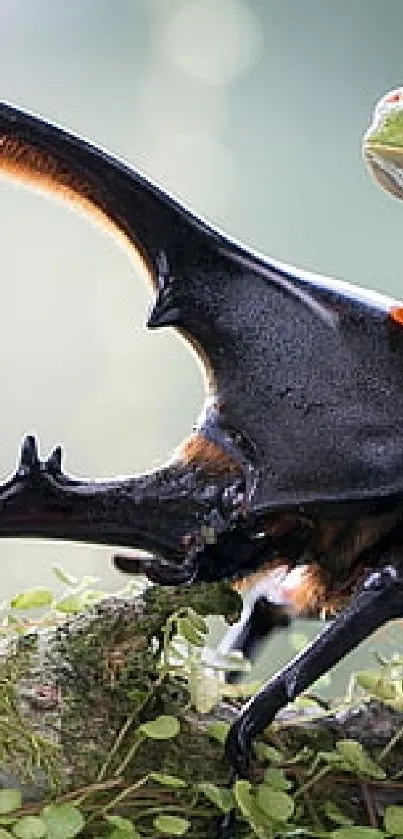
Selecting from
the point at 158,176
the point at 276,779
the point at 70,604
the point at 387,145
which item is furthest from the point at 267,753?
the point at 158,176

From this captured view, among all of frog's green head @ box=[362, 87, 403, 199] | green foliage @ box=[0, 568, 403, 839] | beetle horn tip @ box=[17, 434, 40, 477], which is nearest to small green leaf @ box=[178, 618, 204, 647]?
green foliage @ box=[0, 568, 403, 839]

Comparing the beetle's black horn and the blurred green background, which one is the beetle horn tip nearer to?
the beetle's black horn

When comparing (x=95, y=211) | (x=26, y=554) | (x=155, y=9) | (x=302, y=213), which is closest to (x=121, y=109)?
(x=155, y=9)

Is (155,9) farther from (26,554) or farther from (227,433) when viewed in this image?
(227,433)

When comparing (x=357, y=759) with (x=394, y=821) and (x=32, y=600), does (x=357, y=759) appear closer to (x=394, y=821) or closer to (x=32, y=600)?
(x=394, y=821)

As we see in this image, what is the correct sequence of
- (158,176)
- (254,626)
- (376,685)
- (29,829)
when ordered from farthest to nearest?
(158,176) < (254,626) < (376,685) < (29,829)
